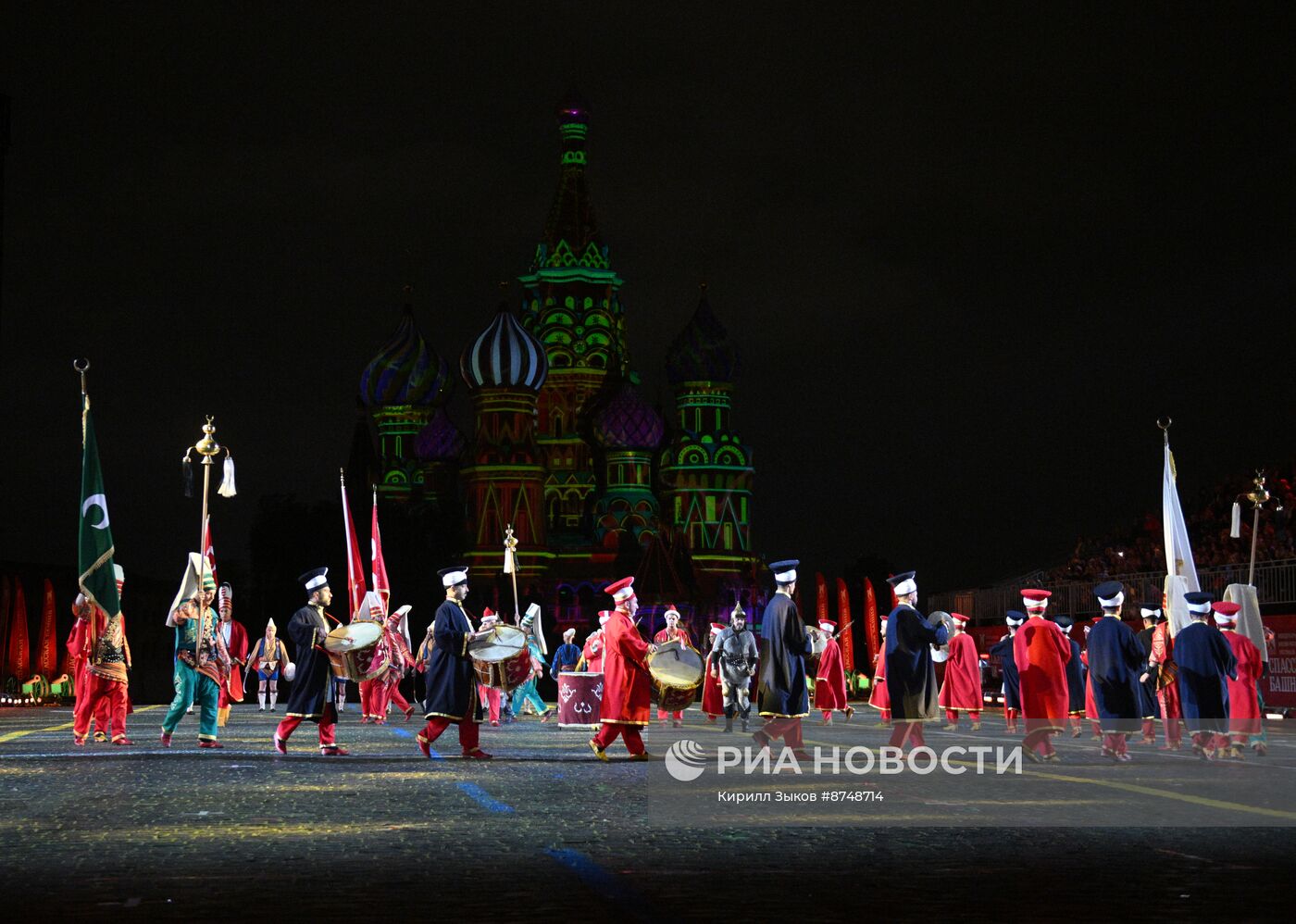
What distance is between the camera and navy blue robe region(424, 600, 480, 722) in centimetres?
1862

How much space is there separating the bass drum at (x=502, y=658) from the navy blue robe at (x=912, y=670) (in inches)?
150

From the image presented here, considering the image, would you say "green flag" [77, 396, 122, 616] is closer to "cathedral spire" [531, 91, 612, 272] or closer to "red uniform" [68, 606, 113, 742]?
"red uniform" [68, 606, 113, 742]

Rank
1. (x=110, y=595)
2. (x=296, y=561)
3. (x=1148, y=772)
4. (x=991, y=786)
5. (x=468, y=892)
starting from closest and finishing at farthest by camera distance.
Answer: (x=468, y=892) → (x=991, y=786) → (x=1148, y=772) → (x=110, y=595) → (x=296, y=561)

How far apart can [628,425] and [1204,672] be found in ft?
273

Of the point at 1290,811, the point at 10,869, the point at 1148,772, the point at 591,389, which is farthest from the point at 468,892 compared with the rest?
the point at 591,389

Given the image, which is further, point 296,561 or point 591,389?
point 591,389

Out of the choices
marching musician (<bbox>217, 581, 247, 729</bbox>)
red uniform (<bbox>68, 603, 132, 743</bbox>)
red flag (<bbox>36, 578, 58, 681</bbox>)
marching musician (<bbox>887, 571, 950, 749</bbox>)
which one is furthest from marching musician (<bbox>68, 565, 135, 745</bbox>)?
red flag (<bbox>36, 578, 58, 681</bbox>)

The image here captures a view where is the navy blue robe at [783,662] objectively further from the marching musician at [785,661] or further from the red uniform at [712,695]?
the red uniform at [712,695]

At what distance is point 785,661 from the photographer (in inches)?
753

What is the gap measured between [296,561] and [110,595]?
54953 mm

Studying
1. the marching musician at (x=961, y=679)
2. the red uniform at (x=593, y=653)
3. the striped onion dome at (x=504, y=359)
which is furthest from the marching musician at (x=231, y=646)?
the striped onion dome at (x=504, y=359)

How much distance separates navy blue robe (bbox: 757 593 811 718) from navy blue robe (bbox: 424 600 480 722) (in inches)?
111

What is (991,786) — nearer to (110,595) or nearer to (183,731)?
(110,595)

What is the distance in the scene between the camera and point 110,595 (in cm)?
2119
